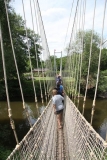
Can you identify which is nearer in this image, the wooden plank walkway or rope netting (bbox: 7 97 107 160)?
rope netting (bbox: 7 97 107 160)

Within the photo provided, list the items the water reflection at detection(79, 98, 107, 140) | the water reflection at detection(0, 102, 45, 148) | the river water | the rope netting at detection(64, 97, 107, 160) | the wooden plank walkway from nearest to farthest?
1. the rope netting at detection(64, 97, 107, 160)
2. the wooden plank walkway
3. the water reflection at detection(0, 102, 45, 148)
4. the river water
5. the water reflection at detection(79, 98, 107, 140)

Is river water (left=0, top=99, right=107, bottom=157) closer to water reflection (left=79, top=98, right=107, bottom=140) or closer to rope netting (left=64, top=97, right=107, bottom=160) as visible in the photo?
water reflection (left=79, top=98, right=107, bottom=140)

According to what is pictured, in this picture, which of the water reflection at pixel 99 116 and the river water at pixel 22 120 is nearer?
the river water at pixel 22 120

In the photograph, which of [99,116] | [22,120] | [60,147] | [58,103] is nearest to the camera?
[60,147]

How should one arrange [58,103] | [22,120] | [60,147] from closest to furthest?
1. [60,147]
2. [58,103]
3. [22,120]

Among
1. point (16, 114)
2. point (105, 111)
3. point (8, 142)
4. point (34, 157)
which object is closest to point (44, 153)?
point (34, 157)

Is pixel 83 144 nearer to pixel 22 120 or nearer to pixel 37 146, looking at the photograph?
pixel 37 146

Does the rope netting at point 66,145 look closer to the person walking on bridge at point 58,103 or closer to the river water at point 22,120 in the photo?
the person walking on bridge at point 58,103

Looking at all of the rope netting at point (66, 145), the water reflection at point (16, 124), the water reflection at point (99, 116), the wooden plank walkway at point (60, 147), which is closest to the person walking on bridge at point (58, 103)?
the wooden plank walkway at point (60, 147)

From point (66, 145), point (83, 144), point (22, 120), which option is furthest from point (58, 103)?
point (22, 120)

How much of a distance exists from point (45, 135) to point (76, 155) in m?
0.64

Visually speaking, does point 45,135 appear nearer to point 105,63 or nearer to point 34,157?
point 34,157

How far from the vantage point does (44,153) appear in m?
2.37

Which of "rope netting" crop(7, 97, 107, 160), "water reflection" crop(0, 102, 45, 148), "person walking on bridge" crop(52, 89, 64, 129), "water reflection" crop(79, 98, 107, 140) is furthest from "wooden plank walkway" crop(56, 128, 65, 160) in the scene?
"water reflection" crop(79, 98, 107, 140)
